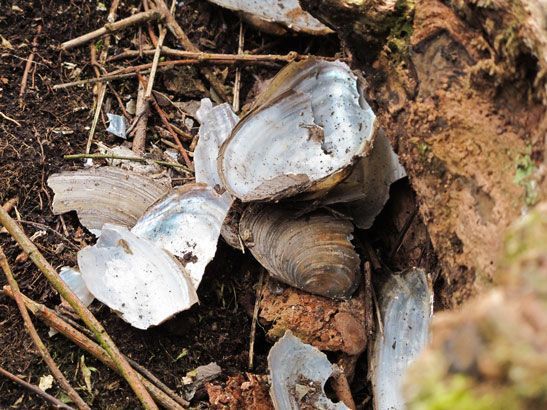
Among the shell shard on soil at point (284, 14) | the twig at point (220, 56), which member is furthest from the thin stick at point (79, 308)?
the shell shard on soil at point (284, 14)

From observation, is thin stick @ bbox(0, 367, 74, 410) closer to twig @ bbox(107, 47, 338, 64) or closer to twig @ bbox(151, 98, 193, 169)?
twig @ bbox(151, 98, 193, 169)

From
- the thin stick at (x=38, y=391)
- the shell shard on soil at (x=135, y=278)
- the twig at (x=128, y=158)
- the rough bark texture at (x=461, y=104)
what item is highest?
the rough bark texture at (x=461, y=104)

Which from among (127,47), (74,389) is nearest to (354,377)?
(74,389)

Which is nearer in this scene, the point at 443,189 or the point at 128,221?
the point at 443,189

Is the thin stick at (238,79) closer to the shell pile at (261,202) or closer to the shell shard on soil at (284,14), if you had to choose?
the shell shard on soil at (284,14)

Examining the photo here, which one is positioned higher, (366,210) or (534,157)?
(534,157)

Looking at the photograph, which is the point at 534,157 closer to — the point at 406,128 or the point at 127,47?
the point at 406,128
